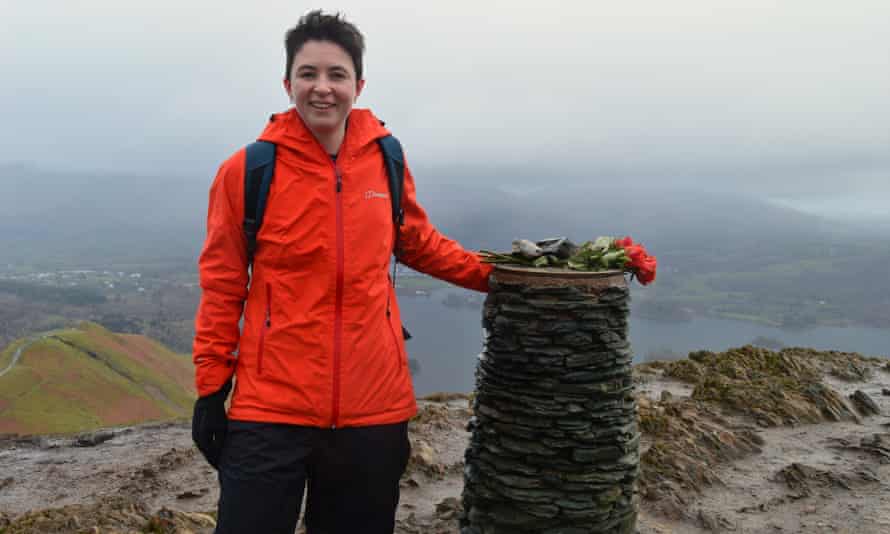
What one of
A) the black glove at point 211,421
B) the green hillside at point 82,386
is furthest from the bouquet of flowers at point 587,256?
the green hillside at point 82,386

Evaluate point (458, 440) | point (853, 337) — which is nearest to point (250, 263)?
point (458, 440)

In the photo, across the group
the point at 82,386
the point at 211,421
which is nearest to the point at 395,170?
the point at 211,421

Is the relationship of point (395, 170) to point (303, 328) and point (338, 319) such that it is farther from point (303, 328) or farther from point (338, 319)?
point (303, 328)

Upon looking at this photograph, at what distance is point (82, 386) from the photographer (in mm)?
23016

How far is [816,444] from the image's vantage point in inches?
438

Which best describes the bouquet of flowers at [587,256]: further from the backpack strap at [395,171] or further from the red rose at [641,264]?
the backpack strap at [395,171]

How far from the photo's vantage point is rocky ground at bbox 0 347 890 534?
8398 mm

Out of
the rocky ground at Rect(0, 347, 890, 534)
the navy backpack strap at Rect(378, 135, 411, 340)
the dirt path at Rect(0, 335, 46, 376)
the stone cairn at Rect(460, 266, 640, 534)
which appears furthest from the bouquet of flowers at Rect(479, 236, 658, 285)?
the dirt path at Rect(0, 335, 46, 376)

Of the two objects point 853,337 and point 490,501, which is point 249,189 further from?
point 853,337

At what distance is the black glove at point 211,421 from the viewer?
163 inches

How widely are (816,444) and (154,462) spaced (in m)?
12.4

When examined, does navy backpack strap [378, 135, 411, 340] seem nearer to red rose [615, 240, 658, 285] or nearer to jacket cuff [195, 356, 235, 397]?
jacket cuff [195, 356, 235, 397]

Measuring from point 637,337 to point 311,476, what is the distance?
345 feet

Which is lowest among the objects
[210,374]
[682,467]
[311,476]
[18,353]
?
[18,353]
